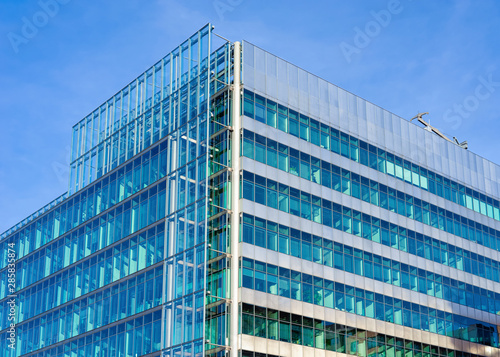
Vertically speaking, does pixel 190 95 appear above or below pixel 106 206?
above

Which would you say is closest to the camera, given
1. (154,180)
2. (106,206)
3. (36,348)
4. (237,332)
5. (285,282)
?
(237,332)

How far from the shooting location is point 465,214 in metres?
79.2

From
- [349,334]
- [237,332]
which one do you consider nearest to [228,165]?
[237,332]

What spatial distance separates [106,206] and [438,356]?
32.0 meters

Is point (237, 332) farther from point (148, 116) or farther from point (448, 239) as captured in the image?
point (448, 239)

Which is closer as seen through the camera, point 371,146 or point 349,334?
point 349,334

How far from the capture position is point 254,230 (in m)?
60.1

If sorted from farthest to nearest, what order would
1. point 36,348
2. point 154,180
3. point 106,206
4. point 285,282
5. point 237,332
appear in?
point 36,348, point 106,206, point 154,180, point 285,282, point 237,332

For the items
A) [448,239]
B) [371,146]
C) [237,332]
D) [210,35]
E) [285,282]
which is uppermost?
[210,35]

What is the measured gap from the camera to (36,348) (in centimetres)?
7625

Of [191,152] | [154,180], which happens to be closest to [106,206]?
[154,180]

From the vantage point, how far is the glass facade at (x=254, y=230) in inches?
2343

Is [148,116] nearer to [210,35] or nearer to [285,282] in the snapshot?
[210,35]

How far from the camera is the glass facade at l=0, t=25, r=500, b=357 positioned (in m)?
59.5
